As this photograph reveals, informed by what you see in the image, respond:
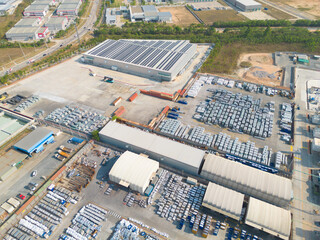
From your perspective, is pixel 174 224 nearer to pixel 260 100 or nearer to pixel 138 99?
pixel 138 99

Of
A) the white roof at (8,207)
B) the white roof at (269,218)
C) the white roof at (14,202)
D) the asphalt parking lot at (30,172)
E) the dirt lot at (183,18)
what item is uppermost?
the dirt lot at (183,18)

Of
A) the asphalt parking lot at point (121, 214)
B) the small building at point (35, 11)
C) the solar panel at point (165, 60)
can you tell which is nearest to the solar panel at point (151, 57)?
the solar panel at point (165, 60)

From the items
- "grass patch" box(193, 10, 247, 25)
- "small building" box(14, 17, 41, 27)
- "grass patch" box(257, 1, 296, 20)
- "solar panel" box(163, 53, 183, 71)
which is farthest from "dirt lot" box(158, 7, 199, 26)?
"small building" box(14, 17, 41, 27)

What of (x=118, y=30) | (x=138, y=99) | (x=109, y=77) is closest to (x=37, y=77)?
(x=109, y=77)

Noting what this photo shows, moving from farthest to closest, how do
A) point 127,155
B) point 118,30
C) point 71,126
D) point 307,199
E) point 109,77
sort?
point 118,30
point 109,77
point 71,126
point 127,155
point 307,199

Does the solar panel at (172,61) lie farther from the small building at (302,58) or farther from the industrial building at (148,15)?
the industrial building at (148,15)

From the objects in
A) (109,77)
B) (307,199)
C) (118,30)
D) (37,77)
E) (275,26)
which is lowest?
(307,199)

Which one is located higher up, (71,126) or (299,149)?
(299,149)
